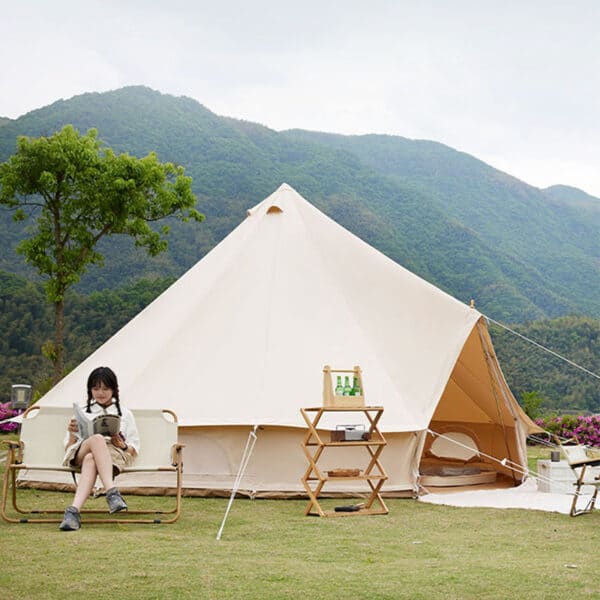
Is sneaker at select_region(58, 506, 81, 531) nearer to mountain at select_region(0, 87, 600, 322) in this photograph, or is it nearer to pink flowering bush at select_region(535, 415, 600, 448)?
pink flowering bush at select_region(535, 415, 600, 448)

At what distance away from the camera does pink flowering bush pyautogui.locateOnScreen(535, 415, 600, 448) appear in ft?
39.2

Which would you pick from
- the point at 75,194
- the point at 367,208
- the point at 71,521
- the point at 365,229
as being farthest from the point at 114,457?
the point at 367,208

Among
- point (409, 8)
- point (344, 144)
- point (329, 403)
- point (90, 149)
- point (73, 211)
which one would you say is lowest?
point (329, 403)

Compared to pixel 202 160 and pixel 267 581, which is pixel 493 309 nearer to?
pixel 202 160

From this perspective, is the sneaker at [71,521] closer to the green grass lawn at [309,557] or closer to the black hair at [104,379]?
the green grass lawn at [309,557]

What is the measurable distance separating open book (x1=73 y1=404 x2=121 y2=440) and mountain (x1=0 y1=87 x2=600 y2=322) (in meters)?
23.6

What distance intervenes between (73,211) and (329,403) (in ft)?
34.6

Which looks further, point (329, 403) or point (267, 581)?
point (329, 403)

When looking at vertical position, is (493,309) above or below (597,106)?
below

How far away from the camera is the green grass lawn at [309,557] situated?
330cm

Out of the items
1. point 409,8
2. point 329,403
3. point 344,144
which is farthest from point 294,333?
point 344,144

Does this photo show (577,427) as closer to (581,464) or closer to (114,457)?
(581,464)

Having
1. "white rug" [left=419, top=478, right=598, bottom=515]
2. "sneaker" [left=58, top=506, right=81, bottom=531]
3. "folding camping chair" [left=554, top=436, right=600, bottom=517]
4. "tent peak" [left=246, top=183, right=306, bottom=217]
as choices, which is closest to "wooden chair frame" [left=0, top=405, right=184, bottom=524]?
"sneaker" [left=58, top=506, right=81, bottom=531]

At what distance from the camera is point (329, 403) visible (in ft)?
19.2
